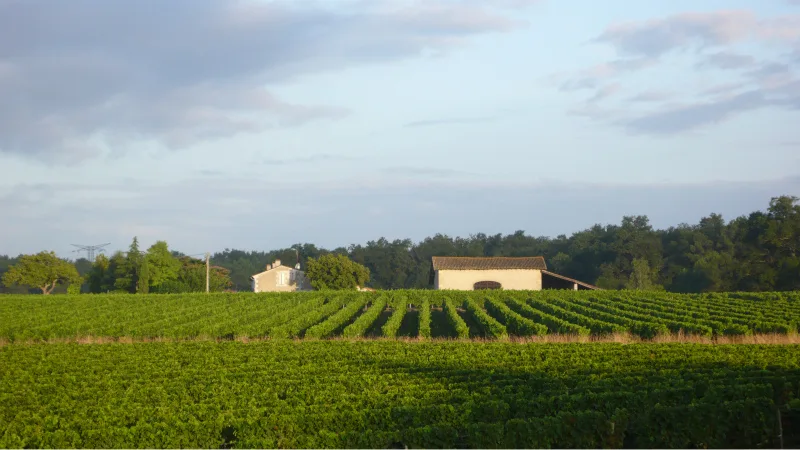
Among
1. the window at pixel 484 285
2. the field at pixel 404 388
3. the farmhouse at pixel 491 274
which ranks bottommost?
the field at pixel 404 388

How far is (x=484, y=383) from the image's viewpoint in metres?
19.7

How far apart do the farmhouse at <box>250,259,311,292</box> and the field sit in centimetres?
4837

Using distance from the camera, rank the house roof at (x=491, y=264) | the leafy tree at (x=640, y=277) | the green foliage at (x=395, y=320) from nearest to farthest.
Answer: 1. the green foliage at (x=395, y=320)
2. the house roof at (x=491, y=264)
3. the leafy tree at (x=640, y=277)

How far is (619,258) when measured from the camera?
3866 inches

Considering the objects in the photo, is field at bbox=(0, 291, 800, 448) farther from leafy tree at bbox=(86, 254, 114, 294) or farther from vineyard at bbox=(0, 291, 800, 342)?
leafy tree at bbox=(86, 254, 114, 294)

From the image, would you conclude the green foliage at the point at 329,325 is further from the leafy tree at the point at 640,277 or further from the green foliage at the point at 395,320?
the leafy tree at the point at 640,277

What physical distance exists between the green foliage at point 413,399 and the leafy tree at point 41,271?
210 feet

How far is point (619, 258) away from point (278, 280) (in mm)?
42552

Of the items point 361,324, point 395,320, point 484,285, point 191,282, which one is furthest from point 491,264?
point 361,324

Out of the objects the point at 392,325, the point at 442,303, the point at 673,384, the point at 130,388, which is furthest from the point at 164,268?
the point at 673,384

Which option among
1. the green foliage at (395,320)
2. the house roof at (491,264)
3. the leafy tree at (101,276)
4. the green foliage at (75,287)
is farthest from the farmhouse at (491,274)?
the leafy tree at (101,276)

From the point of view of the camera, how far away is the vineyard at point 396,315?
37188 mm

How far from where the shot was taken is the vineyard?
37.2m

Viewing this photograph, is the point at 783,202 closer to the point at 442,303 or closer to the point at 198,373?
the point at 442,303
